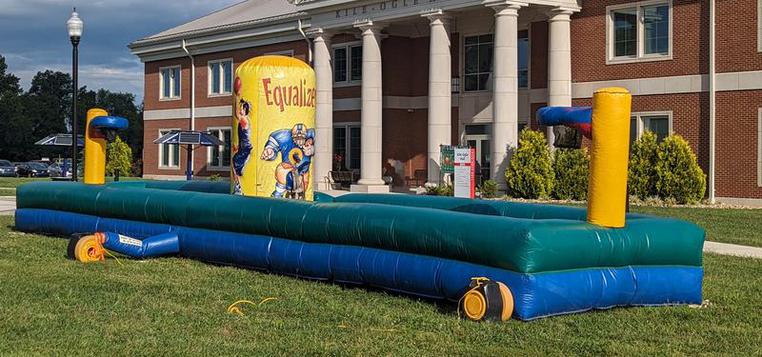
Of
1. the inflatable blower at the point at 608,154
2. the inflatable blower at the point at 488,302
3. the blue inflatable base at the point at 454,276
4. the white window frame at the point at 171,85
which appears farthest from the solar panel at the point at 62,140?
the inflatable blower at the point at 488,302

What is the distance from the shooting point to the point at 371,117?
31938mm

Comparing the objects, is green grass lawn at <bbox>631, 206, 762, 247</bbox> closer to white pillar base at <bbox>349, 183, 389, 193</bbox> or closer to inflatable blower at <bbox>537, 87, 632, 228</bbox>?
inflatable blower at <bbox>537, 87, 632, 228</bbox>

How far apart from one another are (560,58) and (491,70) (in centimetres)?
394

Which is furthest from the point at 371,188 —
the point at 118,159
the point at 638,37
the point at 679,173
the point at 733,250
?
the point at 118,159

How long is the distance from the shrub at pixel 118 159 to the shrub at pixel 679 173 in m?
30.7

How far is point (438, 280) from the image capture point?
29.9 ft

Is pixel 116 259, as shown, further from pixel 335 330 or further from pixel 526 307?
pixel 526 307

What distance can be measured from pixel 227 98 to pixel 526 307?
1360 inches

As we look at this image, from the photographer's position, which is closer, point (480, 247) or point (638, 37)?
point (480, 247)

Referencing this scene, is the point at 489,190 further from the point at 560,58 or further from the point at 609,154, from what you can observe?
the point at 609,154

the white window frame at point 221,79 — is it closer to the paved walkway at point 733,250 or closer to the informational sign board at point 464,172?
the informational sign board at point 464,172

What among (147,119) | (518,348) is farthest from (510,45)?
(147,119)

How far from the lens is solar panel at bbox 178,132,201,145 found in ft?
120

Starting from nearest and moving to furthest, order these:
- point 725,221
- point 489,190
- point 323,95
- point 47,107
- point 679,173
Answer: point 725,221, point 679,173, point 489,190, point 323,95, point 47,107
